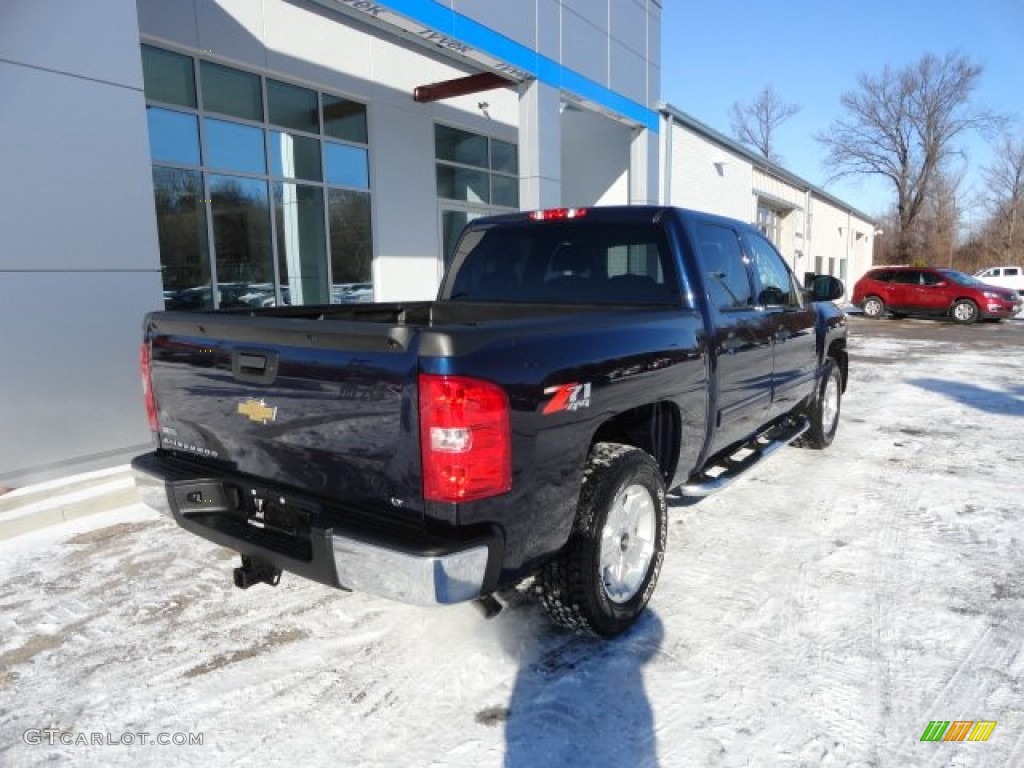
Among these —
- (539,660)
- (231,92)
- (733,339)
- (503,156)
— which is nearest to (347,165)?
(231,92)

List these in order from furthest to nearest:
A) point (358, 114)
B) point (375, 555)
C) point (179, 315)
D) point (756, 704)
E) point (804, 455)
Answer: point (358, 114) → point (804, 455) → point (179, 315) → point (756, 704) → point (375, 555)

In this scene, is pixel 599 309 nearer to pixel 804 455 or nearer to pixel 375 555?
pixel 375 555

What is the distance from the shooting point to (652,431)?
11.2ft

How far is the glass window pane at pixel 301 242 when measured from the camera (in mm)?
10227

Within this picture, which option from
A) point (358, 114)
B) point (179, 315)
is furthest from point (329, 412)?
point (358, 114)

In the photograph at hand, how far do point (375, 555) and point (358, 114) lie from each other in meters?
10.2

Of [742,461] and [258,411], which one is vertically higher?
[258,411]

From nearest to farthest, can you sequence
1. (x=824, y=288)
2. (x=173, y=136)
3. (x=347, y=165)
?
(x=824, y=288) → (x=173, y=136) → (x=347, y=165)

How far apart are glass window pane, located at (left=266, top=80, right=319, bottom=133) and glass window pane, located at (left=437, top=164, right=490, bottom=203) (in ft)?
9.54

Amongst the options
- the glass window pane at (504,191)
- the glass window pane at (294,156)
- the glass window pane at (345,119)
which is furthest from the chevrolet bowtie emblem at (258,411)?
the glass window pane at (504,191)

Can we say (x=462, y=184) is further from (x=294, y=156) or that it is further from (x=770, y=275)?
(x=770, y=275)

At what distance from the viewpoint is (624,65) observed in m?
12.7

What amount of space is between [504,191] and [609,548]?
42.1 feet

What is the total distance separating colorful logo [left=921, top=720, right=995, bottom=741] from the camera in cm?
244
